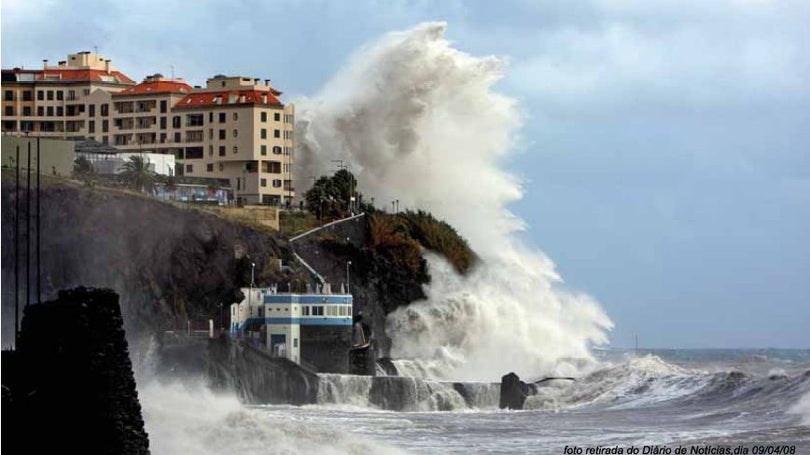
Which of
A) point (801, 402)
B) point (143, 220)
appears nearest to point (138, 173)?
point (143, 220)

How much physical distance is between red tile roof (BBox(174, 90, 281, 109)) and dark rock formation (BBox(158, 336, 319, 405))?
2983cm

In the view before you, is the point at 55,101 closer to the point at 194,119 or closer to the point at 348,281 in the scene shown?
the point at 194,119

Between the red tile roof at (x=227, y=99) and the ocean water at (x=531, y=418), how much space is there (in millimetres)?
23370

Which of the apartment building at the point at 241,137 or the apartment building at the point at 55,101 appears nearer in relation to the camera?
the apartment building at the point at 241,137

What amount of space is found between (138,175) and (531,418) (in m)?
28.9

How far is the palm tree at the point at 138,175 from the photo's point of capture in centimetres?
9688

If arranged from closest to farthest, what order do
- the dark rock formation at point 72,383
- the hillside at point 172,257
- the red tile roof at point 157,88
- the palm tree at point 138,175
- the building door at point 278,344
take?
1. the dark rock formation at point 72,383
2. the building door at point 278,344
3. the hillside at point 172,257
4. the palm tree at point 138,175
5. the red tile roof at point 157,88

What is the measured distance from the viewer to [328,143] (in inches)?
4518

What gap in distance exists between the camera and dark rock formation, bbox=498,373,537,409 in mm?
84312

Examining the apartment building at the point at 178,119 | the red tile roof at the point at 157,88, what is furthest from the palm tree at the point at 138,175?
the red tile roof at the point at 157,88

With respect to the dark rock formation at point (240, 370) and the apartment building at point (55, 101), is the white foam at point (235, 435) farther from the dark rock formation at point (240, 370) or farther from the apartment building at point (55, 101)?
the apartment building at point (55, 101)

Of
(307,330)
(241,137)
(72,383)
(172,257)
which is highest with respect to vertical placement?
(241,137)

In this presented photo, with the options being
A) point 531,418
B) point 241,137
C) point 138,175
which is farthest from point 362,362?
point 241,137

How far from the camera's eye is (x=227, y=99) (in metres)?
109
